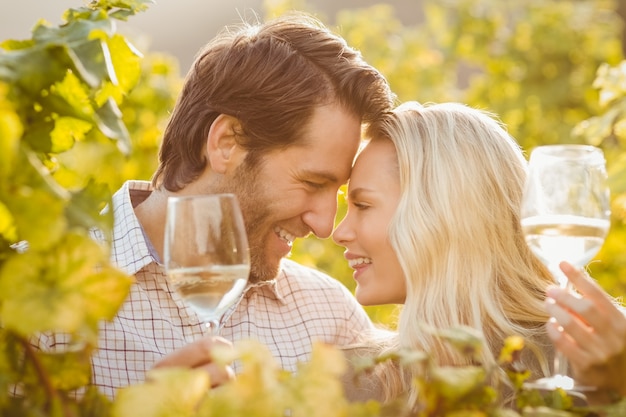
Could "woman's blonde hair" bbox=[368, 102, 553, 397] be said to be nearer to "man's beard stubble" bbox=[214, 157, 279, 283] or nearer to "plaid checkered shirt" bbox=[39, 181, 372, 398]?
"plaid checkered shirt" bbox=[39, 181, 372, 398]

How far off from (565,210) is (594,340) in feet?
0.83

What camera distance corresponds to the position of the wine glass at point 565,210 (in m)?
1.62

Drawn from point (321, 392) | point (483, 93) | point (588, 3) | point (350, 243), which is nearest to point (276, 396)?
point (321, 392)

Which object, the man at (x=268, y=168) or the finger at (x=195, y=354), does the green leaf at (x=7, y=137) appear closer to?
the finger at (x=195, y=354)

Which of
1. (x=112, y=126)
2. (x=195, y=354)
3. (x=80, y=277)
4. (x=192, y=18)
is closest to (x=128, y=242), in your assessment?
(x=195, y=354)

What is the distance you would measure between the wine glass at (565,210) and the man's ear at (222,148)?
73.4 inches

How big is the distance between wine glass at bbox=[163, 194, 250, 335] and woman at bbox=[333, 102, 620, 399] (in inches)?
49.9

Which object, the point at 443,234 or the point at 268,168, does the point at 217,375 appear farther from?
the point at 268,168

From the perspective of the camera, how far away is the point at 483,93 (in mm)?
9312

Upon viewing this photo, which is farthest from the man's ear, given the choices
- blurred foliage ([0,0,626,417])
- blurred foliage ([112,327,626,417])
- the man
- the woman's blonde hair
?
blurred foliage ([112,327,626,417])

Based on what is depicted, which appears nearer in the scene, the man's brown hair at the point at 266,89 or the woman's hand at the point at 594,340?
the woman's hand at the point at 594,340

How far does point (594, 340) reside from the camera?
1.50 m

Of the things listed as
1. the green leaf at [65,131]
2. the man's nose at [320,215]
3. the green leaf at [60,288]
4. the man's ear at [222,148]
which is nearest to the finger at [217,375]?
the green leaf at [60,288]

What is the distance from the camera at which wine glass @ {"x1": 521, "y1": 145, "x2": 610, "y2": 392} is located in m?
1.62
